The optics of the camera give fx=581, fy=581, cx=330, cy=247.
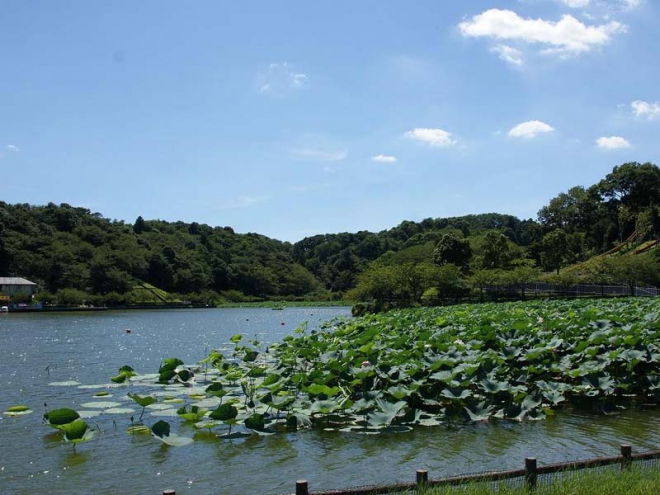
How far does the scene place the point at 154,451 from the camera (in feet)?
28.8

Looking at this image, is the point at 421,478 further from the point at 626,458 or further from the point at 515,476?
the point at 626,458

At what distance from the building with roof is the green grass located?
78791 mm

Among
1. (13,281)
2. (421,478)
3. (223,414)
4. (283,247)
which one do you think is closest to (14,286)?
(13,281)

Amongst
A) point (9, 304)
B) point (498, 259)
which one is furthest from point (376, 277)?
point (9, 304)

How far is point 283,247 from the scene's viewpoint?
155 metres

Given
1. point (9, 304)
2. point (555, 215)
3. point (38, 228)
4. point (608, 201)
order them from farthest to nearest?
point (38, 228)
point (555, 215)
point (608, 201)
point (9, 304)

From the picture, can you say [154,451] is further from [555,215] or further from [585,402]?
[555,215]

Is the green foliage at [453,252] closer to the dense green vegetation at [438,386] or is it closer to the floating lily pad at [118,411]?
the dense green vegetation at [438,386]

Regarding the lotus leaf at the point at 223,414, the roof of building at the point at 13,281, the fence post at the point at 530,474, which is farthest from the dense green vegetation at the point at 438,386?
the roof of building at the point at 13,281

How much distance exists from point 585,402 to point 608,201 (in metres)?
72.3

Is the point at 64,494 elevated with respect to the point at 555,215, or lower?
lower

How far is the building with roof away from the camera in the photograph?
238 feet

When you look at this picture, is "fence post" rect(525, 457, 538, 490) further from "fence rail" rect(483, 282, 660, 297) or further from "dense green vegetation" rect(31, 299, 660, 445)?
"fence rail" rect(483, 282, 660, 297)

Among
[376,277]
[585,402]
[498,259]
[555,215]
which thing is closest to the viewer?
[585,402]
